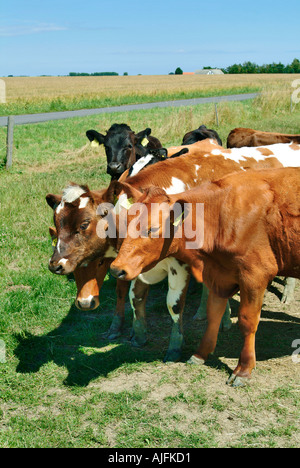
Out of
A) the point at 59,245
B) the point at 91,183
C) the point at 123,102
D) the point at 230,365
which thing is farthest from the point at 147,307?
the point at 123,102

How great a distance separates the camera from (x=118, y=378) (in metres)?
4.23

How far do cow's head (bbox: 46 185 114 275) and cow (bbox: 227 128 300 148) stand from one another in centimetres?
474

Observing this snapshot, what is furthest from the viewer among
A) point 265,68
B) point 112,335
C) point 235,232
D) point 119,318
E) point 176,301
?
point 265,68

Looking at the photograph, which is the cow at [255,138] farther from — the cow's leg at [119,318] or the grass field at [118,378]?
the cow's leg at [119,318]

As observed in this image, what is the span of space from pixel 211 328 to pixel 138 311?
2.63 feet

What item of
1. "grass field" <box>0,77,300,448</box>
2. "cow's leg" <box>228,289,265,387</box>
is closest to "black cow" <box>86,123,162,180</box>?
"grass field" <box>0,77,300,448</box>

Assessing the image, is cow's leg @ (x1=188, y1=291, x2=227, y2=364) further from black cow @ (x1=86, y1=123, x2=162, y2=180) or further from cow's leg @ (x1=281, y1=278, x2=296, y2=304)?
black cow @ (x1=86, y1=123, x2=162, y2=180)

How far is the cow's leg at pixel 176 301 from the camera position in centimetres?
449

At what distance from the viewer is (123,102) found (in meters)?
34.4

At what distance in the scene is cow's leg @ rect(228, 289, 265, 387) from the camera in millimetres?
3990

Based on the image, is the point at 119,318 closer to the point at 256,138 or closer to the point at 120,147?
the point at 120,147

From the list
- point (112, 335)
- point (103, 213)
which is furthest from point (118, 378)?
point (103, 213)

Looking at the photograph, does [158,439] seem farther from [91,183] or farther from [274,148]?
[91,183]
